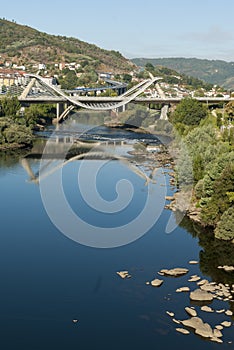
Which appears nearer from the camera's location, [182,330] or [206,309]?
[182,330]

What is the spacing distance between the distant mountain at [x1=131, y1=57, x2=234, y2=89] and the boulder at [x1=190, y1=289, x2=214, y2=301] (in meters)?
81.3

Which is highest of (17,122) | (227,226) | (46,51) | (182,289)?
(46,51)

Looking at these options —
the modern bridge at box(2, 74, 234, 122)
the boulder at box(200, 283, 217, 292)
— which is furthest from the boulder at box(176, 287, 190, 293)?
the modern bridge at box(2, 74, 234, 122)

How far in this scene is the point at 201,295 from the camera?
780 cm

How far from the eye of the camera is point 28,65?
49000 millimetres

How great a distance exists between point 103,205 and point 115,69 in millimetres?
45979

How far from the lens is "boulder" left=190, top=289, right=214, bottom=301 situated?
7739 mm

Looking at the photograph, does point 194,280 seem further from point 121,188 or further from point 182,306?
point 121,188

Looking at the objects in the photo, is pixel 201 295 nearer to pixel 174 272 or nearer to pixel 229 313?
pixel 229 313

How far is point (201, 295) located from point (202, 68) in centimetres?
9823

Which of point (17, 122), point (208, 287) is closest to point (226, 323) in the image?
point (208, 287)

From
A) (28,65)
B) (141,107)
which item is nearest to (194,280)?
(141,107)

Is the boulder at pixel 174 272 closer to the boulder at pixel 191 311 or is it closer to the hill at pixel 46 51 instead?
the boulder at pixel 191 311

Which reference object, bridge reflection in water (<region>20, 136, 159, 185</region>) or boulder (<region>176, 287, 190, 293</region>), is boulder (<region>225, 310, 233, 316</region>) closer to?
boulder (<region>176, 287, 190, 293</region>)
